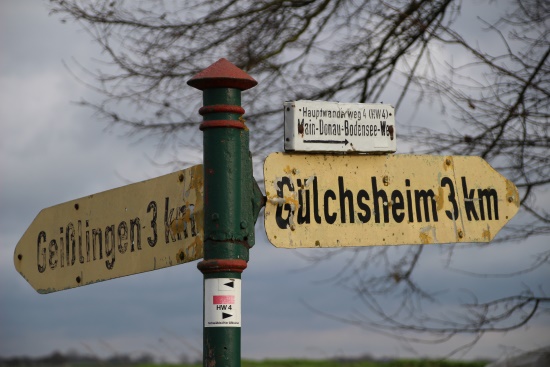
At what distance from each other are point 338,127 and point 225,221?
564 mm

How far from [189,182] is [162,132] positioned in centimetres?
382

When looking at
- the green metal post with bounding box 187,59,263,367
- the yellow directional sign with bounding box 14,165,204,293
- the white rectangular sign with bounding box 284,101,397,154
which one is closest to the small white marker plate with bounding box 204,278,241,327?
the green metal post with bounding box 187,59,263,367

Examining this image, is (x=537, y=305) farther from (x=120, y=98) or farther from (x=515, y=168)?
(x=120, y=98)

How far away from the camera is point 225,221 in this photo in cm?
250

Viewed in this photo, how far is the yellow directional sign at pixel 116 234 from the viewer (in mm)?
2627

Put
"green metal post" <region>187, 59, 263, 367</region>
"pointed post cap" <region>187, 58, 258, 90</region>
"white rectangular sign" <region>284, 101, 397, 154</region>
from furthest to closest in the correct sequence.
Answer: "white rectangular sign" <region>284, 101, 397, 154</region>, "pointed post cap" <region>187, 58, 258, 90</region>, "green metal post" <region>187, 59, 263, 367</region>

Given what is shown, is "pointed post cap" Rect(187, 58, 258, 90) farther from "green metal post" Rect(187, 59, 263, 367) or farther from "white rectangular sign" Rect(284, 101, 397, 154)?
"white rectangular sign" Rect(284, 101, 397, 154)

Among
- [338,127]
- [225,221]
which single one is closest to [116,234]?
[225,221]

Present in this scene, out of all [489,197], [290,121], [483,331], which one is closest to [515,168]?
[483,331]

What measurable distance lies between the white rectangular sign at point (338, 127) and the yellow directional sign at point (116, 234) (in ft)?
1.24

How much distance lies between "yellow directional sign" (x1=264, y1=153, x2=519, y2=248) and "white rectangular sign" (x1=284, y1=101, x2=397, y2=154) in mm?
41

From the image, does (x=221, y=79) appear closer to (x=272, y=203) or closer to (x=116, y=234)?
(x=272, y=203)

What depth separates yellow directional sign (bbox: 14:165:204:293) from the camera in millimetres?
2627

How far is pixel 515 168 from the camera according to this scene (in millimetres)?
5629
